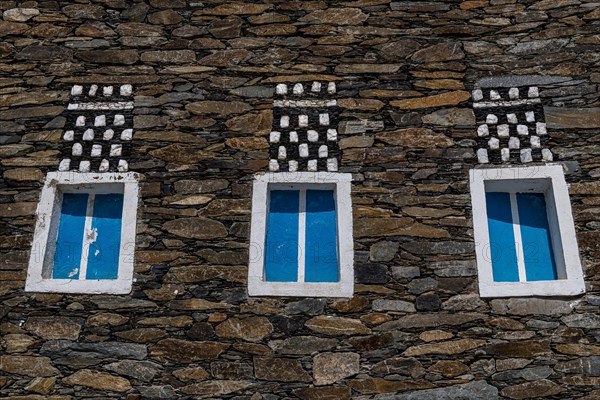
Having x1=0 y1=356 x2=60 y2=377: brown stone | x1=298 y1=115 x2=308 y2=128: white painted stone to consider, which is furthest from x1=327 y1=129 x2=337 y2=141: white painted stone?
x1=0 y1=356 x2=60 y2=377: brown stone

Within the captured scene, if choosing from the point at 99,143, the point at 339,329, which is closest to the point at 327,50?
the point at 99,143

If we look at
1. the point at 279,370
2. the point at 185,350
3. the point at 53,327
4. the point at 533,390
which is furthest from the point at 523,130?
the point at 53,327

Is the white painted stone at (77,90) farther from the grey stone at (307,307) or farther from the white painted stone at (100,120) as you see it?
the grey stone at (307,307)

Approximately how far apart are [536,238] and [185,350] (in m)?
3.09

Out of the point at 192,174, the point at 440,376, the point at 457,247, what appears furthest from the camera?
the point at 192,174

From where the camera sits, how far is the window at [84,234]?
20.3ft

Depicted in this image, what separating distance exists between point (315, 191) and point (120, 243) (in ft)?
5.76

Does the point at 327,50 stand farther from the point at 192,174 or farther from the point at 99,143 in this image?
the point at 99,143

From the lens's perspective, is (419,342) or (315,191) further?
(315,191)

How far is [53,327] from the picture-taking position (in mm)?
6043

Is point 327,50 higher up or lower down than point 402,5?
lower down

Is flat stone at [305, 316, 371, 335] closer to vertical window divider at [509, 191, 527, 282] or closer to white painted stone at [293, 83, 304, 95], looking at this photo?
vertical window divider at [509, 191, 527, 282]

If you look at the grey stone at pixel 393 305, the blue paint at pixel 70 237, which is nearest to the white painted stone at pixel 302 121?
the grey stone at pixel 393 305

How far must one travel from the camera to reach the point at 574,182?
637 cm
